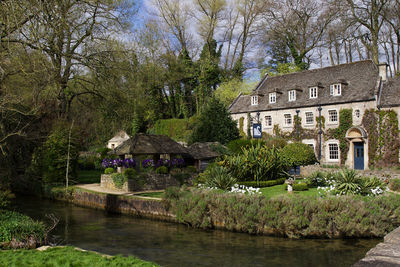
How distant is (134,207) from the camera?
15688 millimetres

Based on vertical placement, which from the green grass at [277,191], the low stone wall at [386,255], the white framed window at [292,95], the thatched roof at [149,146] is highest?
the white framed window at [292,95]

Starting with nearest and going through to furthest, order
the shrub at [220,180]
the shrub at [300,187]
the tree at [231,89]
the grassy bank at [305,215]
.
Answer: the grassy bank at [305,215] < the shrub at [220,180] < the shrub at [300,187] < the tree at [231,89]

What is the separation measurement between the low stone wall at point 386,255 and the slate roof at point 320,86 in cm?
2207

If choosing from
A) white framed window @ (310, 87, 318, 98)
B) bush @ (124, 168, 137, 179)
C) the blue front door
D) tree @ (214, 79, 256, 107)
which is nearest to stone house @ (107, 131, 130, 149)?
tree @ (214, 79, 256, 107)

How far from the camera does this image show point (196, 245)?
36.9 ft

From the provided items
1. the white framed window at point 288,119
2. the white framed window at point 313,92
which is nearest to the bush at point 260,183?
the white framed window at point 288,119

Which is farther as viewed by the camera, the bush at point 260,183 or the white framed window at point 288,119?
the white framed window at point 288,119

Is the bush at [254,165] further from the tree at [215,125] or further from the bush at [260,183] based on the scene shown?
the tree at [215,125]

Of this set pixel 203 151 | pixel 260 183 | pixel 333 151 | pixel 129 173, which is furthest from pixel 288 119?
pixel 129 173

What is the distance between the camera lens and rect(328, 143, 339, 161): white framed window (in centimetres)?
2853

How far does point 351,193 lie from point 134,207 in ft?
30.7

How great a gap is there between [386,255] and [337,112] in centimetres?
2452

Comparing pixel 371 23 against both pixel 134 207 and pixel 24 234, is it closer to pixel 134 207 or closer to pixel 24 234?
pixel 134 207

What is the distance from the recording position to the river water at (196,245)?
9711 millimetres
